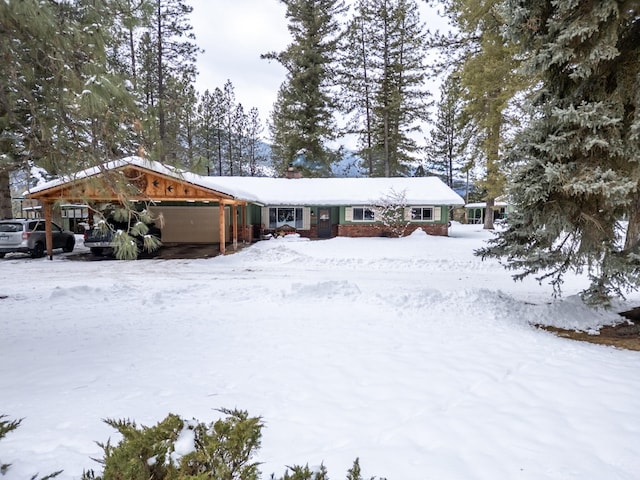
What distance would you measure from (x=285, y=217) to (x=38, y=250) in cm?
1246

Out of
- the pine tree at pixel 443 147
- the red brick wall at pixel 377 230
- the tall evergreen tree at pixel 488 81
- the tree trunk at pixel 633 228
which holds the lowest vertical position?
the red brick wall at pixel 377 230

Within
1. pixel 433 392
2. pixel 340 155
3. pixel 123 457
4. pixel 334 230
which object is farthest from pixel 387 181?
pixel 123 457

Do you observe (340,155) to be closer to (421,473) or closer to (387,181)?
(387,181)

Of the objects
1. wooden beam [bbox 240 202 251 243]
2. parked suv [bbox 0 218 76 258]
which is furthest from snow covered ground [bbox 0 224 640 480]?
wooden beam [bbox 240 202 251 243]

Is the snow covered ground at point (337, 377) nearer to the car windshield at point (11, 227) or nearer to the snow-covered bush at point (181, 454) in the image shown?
the snow-covered bush at point (181, 454)

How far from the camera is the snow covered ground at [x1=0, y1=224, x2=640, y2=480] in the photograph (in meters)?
2.51

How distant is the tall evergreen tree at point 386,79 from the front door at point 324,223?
8265 mm

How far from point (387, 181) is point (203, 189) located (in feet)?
44.8

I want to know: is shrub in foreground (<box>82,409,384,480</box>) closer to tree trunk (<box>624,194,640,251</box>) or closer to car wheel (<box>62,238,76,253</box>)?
tree trunk (<box>624,194,640,251</box>)

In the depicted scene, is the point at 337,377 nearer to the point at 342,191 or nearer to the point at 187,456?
the point at 187,456

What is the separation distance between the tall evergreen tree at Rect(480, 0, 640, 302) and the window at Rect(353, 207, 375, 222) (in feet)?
50.2

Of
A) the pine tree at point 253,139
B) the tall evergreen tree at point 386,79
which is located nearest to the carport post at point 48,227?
the tall evergreen tree at point 386,79

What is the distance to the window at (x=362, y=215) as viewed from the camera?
838 inches

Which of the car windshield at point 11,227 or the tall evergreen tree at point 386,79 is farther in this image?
the tall evergreen tree at point 386,79
